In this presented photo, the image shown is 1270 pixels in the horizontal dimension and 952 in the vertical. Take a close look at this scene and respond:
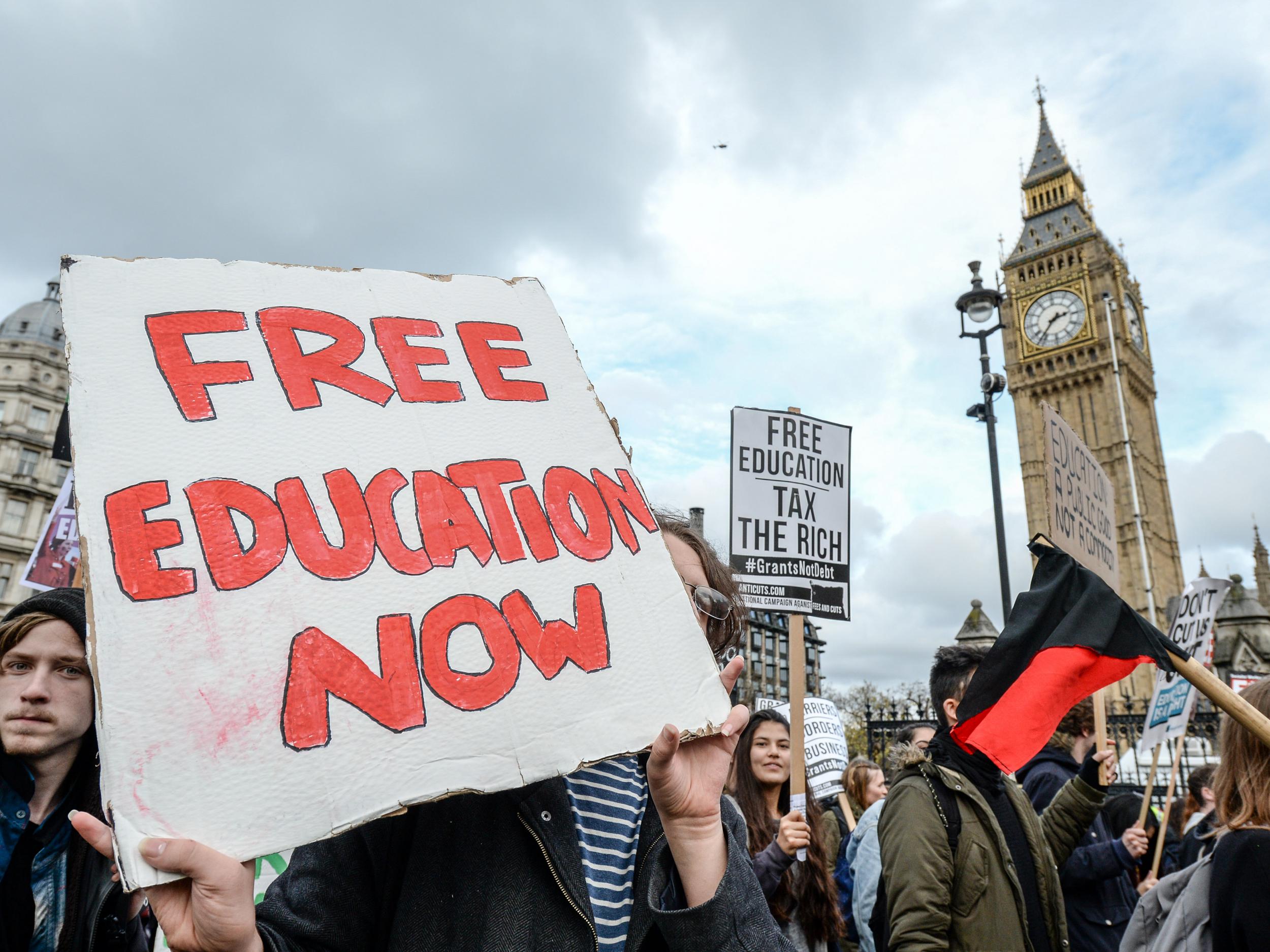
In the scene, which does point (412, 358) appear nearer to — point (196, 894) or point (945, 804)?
point (196, 894)

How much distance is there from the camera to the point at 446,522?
5.02 feet

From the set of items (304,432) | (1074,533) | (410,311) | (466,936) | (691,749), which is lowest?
(466,936)

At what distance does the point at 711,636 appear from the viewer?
199 centimetres

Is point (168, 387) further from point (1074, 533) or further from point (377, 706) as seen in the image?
point (1074, 533)

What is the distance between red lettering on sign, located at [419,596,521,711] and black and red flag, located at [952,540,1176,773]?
1.72 metres

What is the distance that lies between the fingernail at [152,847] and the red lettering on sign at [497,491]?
659 mm

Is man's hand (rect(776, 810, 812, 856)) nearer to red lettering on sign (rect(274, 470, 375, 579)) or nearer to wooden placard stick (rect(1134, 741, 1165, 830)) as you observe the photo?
wooden placard stick (rect(1134, 741, 1165, 830))

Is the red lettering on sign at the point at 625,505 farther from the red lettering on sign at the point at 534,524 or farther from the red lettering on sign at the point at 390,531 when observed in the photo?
the red lettering on sign at the point at 390,531

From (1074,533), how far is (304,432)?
386 centimetres

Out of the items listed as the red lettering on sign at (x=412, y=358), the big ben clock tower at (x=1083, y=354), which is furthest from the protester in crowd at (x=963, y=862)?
the big ben clock tower at (x=1083, y=354)

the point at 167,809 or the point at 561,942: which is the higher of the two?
the point at 167,809

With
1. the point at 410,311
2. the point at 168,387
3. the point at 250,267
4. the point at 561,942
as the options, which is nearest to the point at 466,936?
the point at 561,942

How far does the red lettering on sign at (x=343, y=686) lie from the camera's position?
4.17 ft

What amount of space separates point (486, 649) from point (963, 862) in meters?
2.31
